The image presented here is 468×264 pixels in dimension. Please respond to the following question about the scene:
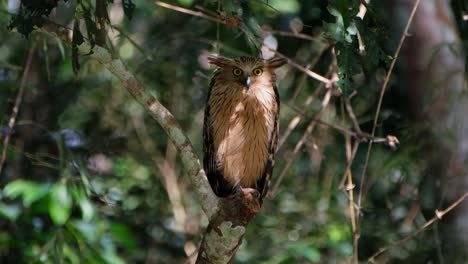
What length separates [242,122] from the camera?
430cm

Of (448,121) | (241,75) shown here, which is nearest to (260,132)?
(241,75)

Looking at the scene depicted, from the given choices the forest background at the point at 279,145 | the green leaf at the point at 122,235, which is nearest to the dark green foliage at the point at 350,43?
the forest background at the point at 279,145

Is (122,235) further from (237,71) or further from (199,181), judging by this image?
(199,181)

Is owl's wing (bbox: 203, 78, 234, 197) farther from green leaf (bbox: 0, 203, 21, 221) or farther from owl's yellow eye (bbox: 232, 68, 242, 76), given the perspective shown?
green leaf (bbox: 0, 203, 21, 221)

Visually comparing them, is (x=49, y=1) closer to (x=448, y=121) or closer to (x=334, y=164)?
(x=448, y=121)

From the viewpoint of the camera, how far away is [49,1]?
2814mm

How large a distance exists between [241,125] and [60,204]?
3.52ft

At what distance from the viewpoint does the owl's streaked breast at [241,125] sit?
4.29 metres

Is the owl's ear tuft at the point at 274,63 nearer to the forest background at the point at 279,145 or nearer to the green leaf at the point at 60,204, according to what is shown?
the forest background at the point at 279,145

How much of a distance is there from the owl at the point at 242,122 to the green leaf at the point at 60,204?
792 mm

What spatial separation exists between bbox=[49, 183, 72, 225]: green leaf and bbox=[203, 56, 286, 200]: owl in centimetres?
79

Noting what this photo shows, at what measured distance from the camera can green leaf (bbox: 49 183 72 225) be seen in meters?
4.15

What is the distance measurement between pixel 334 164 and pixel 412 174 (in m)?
0.68

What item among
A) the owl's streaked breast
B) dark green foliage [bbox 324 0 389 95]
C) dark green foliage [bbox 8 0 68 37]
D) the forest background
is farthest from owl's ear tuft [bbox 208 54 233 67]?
dark green foliage [bbox 8 0 68 37]
